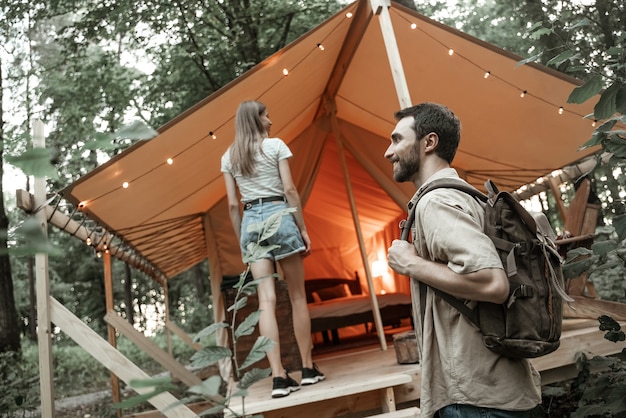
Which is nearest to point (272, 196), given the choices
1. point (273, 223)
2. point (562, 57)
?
point (562, 57)

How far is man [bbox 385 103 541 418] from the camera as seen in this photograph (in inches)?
54.9

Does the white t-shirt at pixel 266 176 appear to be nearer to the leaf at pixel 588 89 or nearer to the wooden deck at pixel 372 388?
the wooden deck at pixel 372 388

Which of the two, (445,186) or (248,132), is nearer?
(445,186)

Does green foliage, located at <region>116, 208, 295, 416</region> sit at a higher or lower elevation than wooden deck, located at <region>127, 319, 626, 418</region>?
higher

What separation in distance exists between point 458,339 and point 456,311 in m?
0.07

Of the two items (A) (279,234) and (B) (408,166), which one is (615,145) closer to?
(B) (408,166)

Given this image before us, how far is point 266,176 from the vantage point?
11.3ft

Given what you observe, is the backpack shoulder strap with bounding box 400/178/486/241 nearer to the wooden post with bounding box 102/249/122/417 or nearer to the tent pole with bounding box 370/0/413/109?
the tent pole with bounding box 370/0/413/109

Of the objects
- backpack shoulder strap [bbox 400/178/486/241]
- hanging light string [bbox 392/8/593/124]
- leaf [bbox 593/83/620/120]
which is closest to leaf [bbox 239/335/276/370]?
backpack shoulder strap [bbox 400/178/486/241]

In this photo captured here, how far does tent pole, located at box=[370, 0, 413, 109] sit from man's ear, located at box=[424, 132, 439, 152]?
1801 mm

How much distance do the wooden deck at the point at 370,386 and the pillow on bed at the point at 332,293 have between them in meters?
3.57

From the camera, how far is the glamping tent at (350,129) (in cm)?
419

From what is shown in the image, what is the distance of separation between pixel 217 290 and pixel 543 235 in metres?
5.44

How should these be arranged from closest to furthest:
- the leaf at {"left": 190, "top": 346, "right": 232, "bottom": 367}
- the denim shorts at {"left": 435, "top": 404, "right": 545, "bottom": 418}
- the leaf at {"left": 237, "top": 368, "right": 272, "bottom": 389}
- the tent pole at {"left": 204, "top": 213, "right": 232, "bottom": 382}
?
the leaf at {"left": 237, "top": 368, "right": 272, "bottom": 389}
the leaf at {"left": 190, "top": 346, "right": 232, "bottom": 367}
the denim shorts at {"left": 435, "top": 404, "right": 545, "bottom": 418}
the tent pole at {"left": 204, "top": 213, "right": 232, "bottom": 382}
